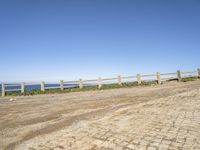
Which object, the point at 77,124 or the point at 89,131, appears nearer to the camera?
the point at 89,131

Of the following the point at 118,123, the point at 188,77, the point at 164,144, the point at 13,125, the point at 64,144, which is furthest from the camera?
the point at 188,77

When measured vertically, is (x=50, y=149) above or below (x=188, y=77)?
below

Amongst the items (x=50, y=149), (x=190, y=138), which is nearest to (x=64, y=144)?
(x=50, y=149)

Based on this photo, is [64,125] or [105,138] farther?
[64,125]

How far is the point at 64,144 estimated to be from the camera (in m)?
4.31

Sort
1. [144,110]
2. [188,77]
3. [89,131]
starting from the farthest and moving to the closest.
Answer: [188,77] → [144,110] → [89,131]

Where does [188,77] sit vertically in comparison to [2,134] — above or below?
above

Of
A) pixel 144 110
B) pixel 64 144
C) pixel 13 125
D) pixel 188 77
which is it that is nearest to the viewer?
pixel 64 144

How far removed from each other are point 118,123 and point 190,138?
2.09 m

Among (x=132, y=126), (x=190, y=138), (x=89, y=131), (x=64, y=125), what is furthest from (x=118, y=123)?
(x=190, y=138)

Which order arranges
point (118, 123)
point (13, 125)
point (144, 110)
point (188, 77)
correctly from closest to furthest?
point (118, 123) < point (13, 125) < point (144, 110) < point (188, 77)

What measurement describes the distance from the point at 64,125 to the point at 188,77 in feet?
64.0

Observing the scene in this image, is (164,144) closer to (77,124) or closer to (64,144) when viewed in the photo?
(64,144)

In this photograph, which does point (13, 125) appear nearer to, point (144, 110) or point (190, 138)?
point (144, 110)
